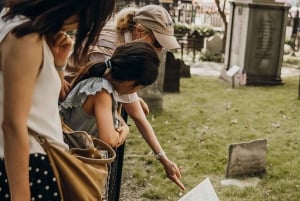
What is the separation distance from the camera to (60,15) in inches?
51.7

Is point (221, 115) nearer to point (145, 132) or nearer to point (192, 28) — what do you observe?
point (145, 132)

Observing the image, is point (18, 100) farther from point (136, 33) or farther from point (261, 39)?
point (261, 39)

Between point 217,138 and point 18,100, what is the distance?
4.32 meters

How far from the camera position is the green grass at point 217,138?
13.1ft

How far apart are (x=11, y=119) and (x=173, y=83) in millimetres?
6744

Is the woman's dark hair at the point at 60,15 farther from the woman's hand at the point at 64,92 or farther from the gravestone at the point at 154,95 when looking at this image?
the gravestone at the point at 154,95

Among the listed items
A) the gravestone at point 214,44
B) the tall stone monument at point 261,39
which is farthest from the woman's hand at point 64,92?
the gravestone at point 214,44

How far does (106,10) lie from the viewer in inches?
54.9

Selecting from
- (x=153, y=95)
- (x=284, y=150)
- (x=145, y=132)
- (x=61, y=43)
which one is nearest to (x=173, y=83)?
(x=153, y=95)

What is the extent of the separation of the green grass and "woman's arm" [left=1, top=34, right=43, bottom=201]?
2.52m

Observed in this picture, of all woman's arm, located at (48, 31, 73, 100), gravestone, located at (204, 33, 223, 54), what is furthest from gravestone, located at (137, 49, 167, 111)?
gravestone, located at (204, 33, 223, 54)

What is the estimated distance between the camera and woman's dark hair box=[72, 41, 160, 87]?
185cm

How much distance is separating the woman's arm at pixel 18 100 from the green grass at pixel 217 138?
99.3 inches

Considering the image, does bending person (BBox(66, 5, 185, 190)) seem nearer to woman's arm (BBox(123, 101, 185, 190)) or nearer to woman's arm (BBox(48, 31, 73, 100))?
woman's arm (BBox(123, 101, 185, 190))
